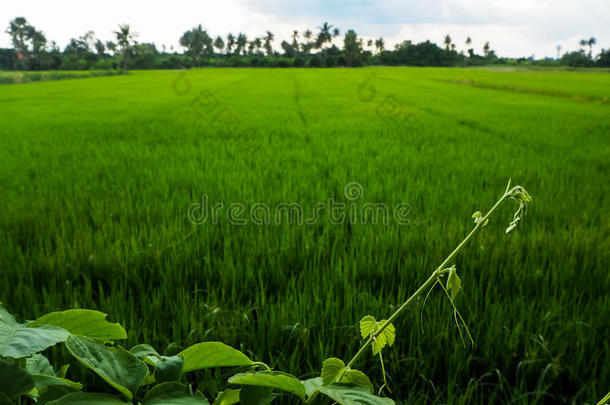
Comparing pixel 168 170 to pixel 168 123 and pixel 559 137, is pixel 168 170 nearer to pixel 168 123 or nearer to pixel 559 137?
pixel 168 123

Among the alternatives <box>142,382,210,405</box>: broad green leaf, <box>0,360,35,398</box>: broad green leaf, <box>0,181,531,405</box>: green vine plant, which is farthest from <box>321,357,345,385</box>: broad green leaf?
<box>0,360,35,398</box>: broad green leaf

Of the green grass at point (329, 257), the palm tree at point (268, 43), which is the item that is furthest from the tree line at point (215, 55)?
the green grass at point (329, 257)

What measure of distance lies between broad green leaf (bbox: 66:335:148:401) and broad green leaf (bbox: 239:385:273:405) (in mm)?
80

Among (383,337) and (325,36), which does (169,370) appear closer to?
(383,337)

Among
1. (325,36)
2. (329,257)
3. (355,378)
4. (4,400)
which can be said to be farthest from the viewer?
(325,36)

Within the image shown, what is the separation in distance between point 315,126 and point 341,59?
170 ft

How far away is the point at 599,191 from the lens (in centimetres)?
326

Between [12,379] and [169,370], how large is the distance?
0.33ft

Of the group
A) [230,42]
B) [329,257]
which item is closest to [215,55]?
[230,42]

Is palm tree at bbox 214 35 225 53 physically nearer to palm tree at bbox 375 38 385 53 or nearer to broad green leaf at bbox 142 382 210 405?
palm tree at bbox 375 38 385 53

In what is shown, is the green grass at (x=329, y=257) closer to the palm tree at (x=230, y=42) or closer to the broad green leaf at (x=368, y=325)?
the broad green leaf at (x=368, y=325)

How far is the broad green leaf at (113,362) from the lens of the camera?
289 mm

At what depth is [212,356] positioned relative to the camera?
1.11ft

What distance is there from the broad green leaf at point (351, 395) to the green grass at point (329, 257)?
0.79m
